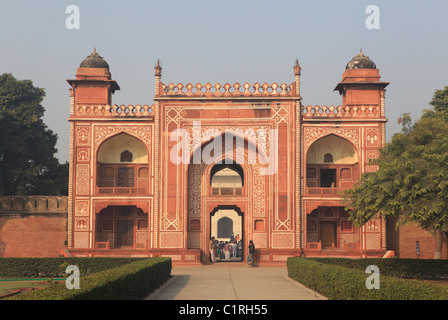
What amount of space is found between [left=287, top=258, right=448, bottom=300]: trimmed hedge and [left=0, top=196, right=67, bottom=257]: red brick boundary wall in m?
18.2

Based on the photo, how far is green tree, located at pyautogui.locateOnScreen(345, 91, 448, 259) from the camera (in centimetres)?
2362

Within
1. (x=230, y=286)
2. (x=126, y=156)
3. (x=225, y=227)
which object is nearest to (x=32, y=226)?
(x=126, y=156)

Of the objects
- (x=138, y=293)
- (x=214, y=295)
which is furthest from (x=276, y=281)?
(x=138, y=293)

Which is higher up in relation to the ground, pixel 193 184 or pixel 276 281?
pixel 193 184

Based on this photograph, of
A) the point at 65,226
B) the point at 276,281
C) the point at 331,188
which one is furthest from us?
the point at 65,226

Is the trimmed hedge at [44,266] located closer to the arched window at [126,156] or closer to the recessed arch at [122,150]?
the recessed arch at [122,150]

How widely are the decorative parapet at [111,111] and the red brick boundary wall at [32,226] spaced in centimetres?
565

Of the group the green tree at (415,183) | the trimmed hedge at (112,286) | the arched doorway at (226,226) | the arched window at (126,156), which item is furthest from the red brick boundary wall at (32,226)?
the arched doorway at (226,226)

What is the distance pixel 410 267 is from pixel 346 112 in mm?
10450

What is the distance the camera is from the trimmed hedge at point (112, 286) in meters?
11.7

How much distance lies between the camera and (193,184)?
110 feet

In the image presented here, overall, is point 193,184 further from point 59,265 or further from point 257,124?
point 59,265

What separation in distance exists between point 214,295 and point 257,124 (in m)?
16.8

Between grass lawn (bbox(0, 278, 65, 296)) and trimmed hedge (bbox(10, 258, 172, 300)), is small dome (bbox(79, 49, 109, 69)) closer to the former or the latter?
grass lawn (bbox(0, 278, 65, 296))
